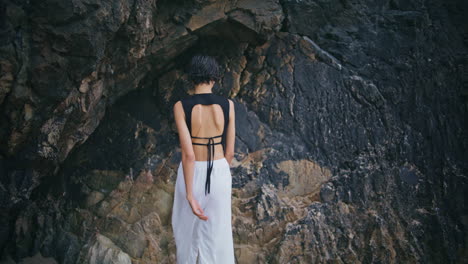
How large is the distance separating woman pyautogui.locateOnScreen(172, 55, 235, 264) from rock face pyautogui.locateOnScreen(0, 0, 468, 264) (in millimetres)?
1057

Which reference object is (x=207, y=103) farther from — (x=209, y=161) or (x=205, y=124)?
(x=209, y=161)

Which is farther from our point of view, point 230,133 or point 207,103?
point 230,133

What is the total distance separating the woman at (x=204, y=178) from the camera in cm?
302

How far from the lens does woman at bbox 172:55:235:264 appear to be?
302 centimetres

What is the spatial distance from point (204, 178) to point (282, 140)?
1.62 meters

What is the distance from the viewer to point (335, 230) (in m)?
4.11

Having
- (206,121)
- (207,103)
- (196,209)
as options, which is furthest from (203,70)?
(196,209)

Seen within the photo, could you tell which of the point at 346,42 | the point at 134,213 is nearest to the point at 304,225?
the point at 134,213

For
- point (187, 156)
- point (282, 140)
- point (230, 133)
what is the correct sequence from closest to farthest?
1. point (187, 156)
2. point (230, 133)
3. point (282, 140)

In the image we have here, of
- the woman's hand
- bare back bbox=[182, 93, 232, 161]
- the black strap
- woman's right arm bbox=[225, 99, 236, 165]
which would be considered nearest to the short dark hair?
bare back bbox=[182, 93, 232, 161]

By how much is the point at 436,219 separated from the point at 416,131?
93 cm

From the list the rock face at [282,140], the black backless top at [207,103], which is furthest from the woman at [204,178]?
the rock face at [282,140]

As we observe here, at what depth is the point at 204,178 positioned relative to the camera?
3.05 m

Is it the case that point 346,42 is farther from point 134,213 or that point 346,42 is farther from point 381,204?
point 134,213
